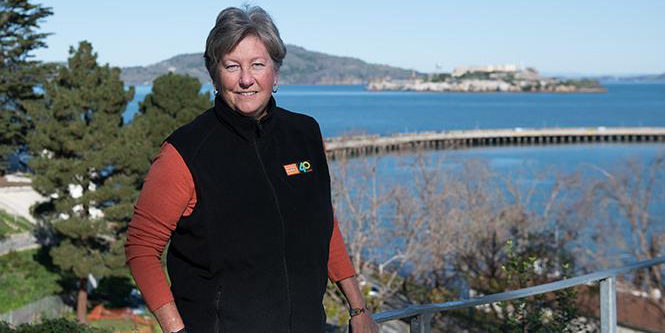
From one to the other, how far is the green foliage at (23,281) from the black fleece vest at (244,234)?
2174 centimetres

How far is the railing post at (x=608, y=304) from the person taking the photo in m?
3.75

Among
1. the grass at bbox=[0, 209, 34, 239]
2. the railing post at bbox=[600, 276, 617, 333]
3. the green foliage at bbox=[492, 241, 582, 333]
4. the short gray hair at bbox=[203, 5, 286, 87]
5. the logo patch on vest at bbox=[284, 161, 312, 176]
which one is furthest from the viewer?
the grass at bbox=[0, 209, 34, 239]

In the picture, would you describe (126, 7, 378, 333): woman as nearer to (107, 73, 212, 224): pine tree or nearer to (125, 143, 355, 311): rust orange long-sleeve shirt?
(125, 143, 355, 311): rust orange long-sleeve shirt

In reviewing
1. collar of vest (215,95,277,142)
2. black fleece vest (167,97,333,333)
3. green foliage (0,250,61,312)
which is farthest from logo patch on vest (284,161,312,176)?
green foliage (0,250,61,312)

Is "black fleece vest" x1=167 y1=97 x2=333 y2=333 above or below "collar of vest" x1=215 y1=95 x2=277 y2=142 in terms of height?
below

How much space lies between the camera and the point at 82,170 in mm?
22188

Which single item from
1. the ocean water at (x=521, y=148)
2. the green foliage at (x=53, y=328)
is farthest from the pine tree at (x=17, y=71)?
the green foliage at (x=53, y=328)

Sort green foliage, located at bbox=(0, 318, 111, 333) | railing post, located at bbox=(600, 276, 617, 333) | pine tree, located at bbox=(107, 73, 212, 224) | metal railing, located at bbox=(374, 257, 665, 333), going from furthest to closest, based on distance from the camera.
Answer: pine tree, located at bbox=(107, 73, 212, 224) → green foliage, located at bbox=(0, 318, 111, 333) → railing post, located at bbox=(600, 276, 617, 333) → metal railing, located at bbox=(374, 257, 665, 333)

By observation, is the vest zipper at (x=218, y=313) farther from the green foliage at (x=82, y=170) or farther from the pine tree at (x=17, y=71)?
the pine tree at (x=17, y=71)

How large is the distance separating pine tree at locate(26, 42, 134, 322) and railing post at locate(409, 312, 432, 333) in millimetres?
19891

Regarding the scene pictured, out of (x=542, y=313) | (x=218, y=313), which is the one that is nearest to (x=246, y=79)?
(x=218, y=313)

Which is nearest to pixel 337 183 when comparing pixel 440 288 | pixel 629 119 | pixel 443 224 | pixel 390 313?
pixel 443 224

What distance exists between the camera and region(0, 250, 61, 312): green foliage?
2288 centimetres

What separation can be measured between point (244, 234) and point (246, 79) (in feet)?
1.28
